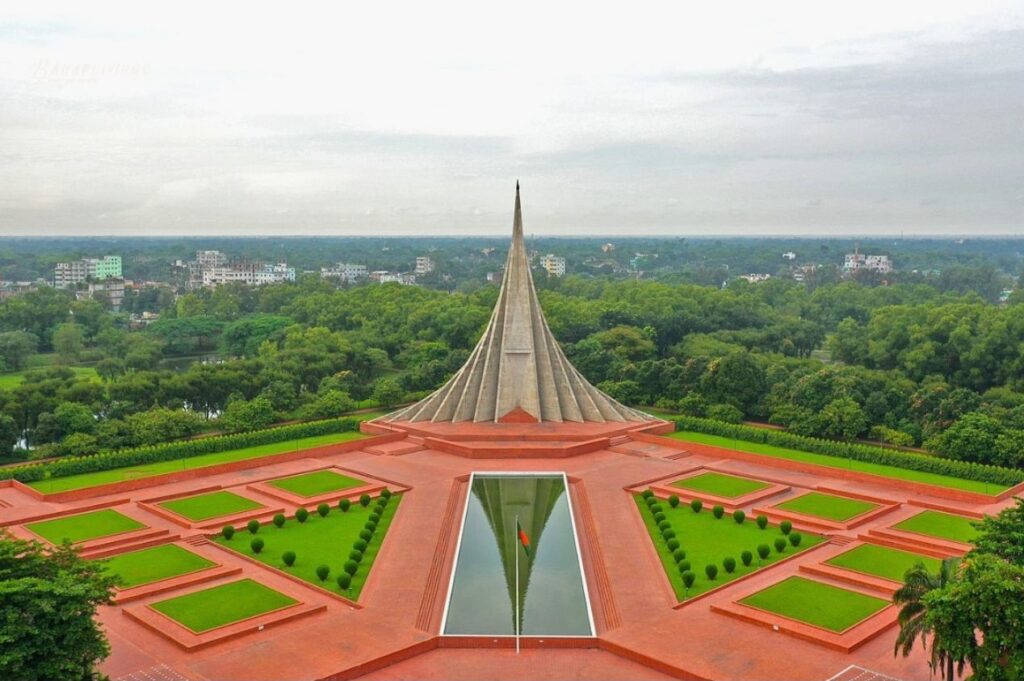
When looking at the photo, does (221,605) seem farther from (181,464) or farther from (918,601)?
(918,601)

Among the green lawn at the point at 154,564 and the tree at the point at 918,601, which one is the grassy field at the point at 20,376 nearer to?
the green lawn at the point at 154,564

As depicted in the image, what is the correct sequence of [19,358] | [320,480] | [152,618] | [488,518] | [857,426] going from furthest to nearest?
[19,358], [857,426], [320,480], [488,518], [152,618]

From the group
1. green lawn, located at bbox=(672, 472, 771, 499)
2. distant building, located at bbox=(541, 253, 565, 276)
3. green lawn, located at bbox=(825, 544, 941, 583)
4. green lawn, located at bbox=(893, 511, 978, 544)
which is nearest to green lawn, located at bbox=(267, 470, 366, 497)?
green lawn, located at bbox=(672, 472, 771, 499)

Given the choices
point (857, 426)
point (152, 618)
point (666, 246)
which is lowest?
point (152, 618)

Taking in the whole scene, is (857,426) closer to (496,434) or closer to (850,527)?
(850,527)

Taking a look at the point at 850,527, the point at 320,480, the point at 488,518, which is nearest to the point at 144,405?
the point at 320,480

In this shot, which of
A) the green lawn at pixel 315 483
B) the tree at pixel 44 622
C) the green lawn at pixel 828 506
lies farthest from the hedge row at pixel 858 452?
the tree at pixel 44 622

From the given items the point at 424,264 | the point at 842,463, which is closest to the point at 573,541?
the point at 842,463
